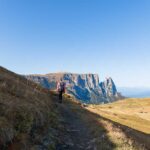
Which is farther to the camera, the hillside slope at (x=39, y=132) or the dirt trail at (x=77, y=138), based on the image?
the dirt trail at (x=77, y=138)

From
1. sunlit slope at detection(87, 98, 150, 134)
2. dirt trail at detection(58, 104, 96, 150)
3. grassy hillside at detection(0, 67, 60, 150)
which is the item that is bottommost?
sunlit slope at detection(87, 98, 150, 134)

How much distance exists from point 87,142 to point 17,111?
5.76 m

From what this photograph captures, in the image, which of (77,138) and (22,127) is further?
(77,138)

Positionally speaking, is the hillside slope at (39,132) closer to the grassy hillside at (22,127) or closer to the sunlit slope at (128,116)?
the grassy hillside at (22,127)

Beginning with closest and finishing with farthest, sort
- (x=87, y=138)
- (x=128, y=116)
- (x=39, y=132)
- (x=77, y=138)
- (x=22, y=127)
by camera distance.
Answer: (x=22, y=127), (x=39, y=132), (x=77, y=138), (x=87, y=138), (x=128, y=116)

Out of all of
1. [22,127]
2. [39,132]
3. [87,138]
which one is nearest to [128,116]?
[87,138]

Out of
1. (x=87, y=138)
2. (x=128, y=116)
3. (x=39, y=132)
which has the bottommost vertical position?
(x=128, y=116)

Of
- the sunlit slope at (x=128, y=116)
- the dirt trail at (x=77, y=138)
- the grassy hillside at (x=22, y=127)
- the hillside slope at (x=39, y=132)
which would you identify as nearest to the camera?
the grassy hillside at (x=22, y=127)

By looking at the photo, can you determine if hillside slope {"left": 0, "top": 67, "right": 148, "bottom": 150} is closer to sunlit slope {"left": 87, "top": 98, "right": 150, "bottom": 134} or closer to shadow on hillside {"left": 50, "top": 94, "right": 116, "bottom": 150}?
shadow on hillside {"left": 50, "top": 94, "right": 116, "bottom": 150}

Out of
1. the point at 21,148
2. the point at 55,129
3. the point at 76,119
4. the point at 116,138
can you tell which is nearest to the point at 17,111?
the point at 21,148

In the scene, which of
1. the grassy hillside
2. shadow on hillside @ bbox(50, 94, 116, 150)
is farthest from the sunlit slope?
the grassy hillside

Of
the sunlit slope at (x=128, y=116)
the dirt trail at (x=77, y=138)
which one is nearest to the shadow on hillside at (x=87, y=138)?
the dirt trail at (x=77, y=138)

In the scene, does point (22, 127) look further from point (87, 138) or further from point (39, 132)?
point (87, 138)

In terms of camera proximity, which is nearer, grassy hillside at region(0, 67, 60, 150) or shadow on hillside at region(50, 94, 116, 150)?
grassy hillside at region(0, 67, 60, 150)
